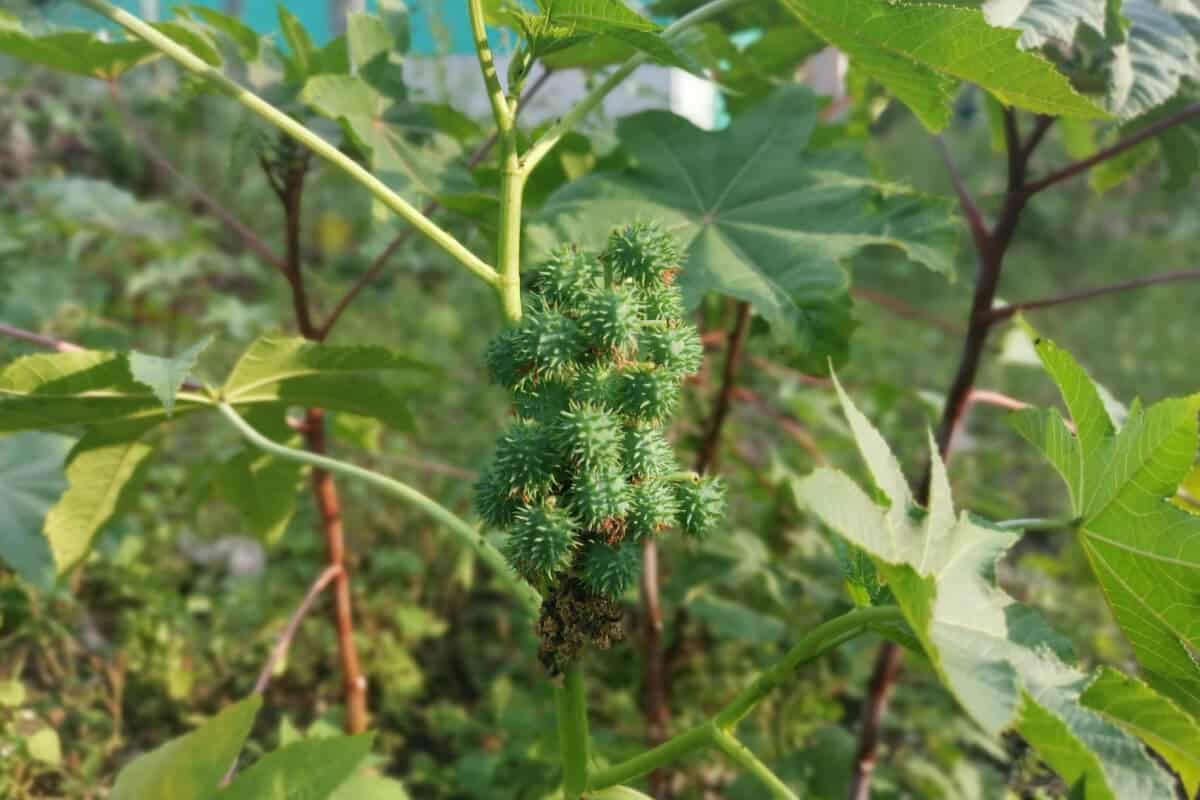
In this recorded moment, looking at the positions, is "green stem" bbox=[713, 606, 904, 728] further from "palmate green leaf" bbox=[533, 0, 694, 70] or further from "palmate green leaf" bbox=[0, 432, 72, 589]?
"palmate green leaf" bbox=[0, 432, 72, 589]

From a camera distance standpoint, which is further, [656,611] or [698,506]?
[656,611]

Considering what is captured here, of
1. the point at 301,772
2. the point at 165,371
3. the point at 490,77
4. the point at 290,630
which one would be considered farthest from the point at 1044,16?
the point at 290,630

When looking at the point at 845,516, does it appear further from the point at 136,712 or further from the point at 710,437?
the point at 136,712

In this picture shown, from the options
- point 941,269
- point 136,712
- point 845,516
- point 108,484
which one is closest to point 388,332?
point 136,712

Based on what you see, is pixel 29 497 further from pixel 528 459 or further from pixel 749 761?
pixel 749 761

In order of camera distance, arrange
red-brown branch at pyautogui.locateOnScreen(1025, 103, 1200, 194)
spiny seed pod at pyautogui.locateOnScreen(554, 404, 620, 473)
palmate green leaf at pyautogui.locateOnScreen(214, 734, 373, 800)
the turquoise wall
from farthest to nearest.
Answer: the turquoise wall < red-brown branch at pyautogui.locateOnScreen(1025, 103, 1200, 194) < palmate green leaf at pyautogui.locateOnScreen(214, 734, 373, 800) < spiny seed pod at pyautogui.locateOnScreen(554, 404, 620, 473)

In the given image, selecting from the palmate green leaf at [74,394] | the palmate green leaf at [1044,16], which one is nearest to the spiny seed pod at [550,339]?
the palmate green leaf at [74,394]

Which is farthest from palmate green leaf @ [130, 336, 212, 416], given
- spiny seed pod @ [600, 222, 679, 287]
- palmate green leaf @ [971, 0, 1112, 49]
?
palmate green leaf @ [971, 0, 1112, 49]

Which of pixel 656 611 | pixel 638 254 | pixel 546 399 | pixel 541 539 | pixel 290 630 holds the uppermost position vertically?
pixel 638 254
